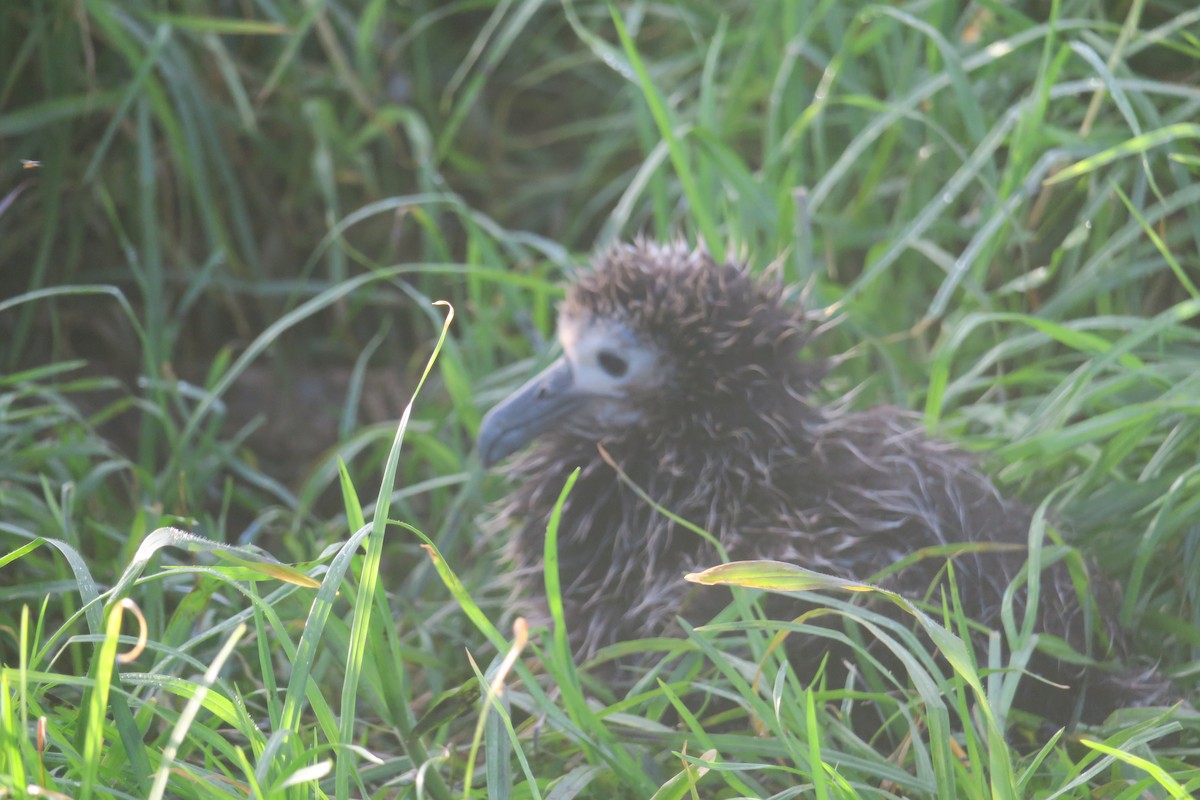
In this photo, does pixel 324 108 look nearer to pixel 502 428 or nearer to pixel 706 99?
pixel 706 99

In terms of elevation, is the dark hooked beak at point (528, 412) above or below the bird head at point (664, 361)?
below

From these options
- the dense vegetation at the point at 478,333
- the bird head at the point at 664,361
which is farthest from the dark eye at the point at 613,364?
the dense vegetation at the point at 478,333

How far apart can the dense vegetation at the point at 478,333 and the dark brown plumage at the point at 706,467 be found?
162 mm

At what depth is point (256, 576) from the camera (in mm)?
1512

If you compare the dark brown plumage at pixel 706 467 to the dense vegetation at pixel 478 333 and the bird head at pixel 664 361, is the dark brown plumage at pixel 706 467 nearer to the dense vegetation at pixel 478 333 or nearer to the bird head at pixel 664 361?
the bird head at pixel 664 361

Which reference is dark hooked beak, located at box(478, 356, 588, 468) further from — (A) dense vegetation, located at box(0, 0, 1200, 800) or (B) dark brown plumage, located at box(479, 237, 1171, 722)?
(A) dense vegetation, located at box(0, 0, 1200, 800)

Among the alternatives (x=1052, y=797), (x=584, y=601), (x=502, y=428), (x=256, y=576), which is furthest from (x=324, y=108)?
(x=1052, y=797)

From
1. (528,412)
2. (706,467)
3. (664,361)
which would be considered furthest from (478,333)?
(706,467)

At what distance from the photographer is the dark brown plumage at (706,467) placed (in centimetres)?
205

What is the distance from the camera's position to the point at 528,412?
7.73 ft

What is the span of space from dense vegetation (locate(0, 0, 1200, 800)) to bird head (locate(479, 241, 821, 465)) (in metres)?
0.34

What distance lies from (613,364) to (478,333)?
0.78 metres

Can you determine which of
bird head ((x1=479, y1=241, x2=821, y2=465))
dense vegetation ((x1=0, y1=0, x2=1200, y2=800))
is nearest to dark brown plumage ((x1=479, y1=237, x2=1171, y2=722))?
bird head ((x1=479, y1=241, x2=821, y2=465))

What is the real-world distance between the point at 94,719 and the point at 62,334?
87.1 inches
